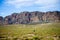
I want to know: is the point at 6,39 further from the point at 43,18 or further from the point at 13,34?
the point at 43,18

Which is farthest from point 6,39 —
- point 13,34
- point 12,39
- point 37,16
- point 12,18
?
point 37,16

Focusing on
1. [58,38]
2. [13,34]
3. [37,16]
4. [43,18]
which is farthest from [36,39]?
[37,16]

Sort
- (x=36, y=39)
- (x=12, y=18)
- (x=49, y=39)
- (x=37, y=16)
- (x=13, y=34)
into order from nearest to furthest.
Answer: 1. (x=36, y=39)
2. (x=49, y=39)
3. (x=13, y=34)
4. (x=12, y=18)
5. (x=37, y=16)

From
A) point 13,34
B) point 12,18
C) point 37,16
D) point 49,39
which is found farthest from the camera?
point 37,16

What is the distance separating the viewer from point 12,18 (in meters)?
42.6

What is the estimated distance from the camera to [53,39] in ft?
34.4

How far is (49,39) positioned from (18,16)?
111ft

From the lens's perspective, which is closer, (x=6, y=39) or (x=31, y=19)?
(x=6, y=39)

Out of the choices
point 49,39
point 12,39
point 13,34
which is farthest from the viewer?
point 13,34

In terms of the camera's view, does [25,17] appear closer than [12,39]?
No

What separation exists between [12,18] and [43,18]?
9.62m

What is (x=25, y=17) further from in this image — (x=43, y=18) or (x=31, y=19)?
(x=43, y=18)

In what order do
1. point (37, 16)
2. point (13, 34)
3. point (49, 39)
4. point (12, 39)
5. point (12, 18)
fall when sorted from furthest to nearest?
point (37, 16) → point (12, 18) → point (13, 34) → point (12, 39) → point (49, 39)

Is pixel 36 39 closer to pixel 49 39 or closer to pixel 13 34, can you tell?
pixel 49 39
